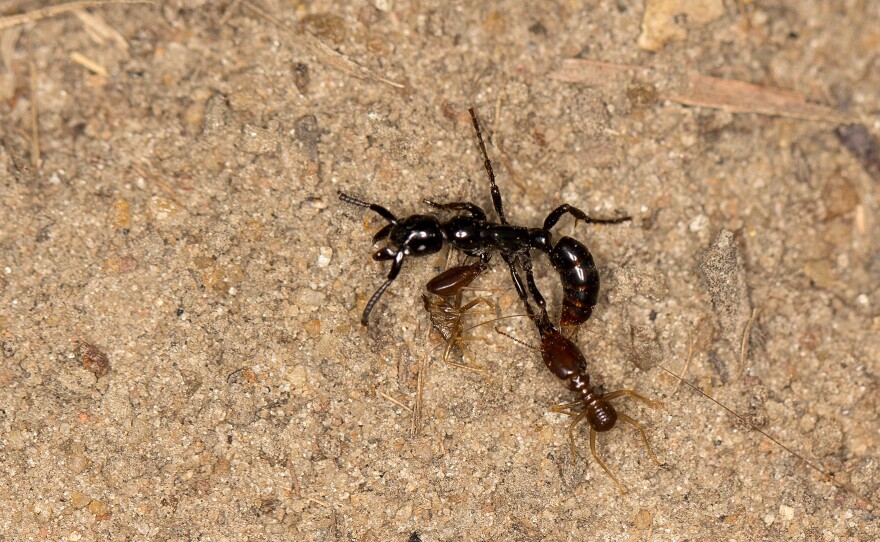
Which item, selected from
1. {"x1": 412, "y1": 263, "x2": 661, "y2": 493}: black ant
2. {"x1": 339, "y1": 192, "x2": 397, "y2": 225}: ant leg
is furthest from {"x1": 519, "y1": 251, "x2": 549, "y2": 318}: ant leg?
{"x1": 339, "y1": 192, "x2": 397, "y2": 225}: ant leg

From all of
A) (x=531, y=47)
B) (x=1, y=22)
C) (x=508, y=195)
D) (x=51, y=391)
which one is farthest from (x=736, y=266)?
(x=1, y=22)

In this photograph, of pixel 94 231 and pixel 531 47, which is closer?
pixel 94 231

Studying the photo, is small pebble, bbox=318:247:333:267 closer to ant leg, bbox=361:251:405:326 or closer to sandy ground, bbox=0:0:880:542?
sandy ground, bbox=0:0:880:542

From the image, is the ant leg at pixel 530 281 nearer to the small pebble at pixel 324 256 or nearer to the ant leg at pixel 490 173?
the ant leg at pixel 490 173

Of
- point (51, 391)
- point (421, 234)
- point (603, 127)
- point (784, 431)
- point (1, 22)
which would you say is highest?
point (603, 127)

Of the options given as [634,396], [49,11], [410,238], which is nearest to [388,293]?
[410,238]

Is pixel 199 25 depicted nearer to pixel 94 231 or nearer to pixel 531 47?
pixel 94 231

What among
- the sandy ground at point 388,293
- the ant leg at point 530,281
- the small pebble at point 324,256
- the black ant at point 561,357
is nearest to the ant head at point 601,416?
the black ant at point 561,357
